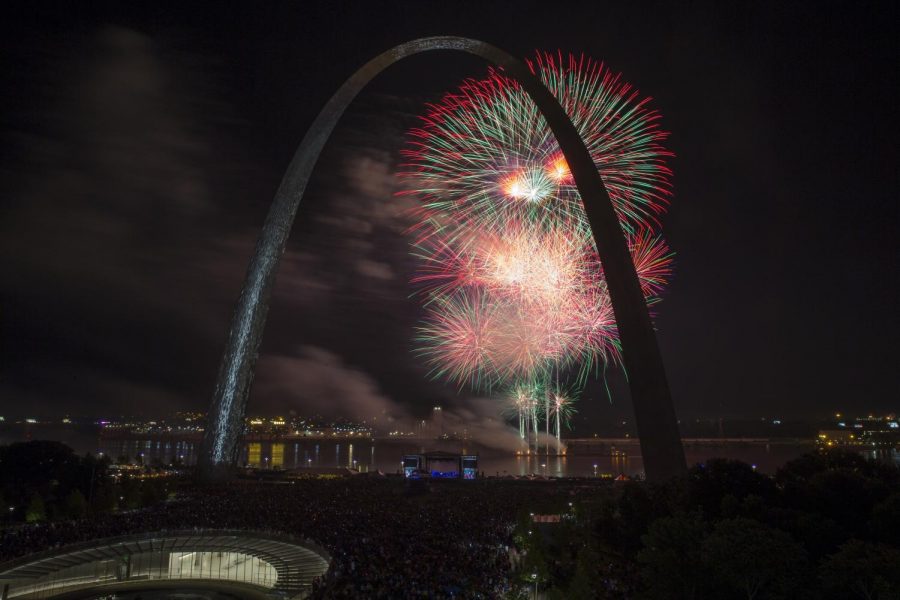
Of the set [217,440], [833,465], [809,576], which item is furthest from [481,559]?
[217,440]

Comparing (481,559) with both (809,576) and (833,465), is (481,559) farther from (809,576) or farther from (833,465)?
→ (833,465)

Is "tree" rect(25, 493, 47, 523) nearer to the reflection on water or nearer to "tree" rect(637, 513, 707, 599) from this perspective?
"tree" rect(637, 513, 707, 599)

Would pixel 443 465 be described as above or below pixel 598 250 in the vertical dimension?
below

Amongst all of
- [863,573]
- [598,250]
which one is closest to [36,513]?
[598,250]

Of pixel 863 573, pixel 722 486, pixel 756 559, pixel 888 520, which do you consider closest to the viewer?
pixel 863 573

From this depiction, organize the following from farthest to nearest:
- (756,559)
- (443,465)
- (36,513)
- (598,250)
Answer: (443,465), (36,513), (598,250), (756,559)

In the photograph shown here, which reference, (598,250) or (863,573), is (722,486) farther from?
(598,250)
